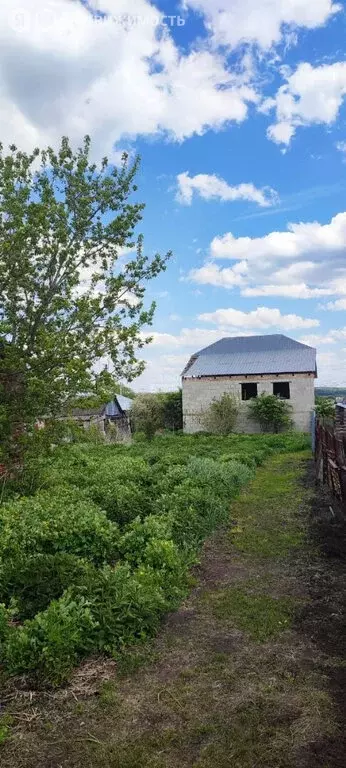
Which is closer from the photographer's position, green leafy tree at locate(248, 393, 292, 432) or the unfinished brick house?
green leafy tree at locate(248, 393, 292, 432)

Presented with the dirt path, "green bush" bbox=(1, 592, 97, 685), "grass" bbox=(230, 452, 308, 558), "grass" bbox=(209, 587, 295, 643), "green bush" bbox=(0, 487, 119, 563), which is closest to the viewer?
the dirt path

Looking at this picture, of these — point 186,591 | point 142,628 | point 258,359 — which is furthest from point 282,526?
point 258,359

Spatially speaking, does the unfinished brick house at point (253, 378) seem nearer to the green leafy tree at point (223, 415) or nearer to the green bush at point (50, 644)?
the green leafy tree at point (223, 415)

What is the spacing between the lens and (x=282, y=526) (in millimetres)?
9930

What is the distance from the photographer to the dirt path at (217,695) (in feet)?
11.5

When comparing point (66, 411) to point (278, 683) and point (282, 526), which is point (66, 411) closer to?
point (282, 526)

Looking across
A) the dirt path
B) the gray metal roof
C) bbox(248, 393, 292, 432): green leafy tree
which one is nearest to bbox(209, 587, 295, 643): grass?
the dirt path

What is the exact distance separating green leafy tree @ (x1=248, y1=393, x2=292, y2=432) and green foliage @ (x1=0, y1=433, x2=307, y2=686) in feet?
71.1

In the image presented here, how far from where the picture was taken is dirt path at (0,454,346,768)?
138 inches

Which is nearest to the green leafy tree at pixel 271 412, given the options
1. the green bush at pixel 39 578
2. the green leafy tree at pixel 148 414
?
the green leafy tree at pixel 148 414

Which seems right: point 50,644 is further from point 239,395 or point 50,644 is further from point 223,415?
point 239,395

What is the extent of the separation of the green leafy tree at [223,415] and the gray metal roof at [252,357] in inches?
87.0

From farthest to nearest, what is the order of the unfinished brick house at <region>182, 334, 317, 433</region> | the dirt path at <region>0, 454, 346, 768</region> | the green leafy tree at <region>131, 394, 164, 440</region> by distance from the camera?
the green leafy tree at <region>131, 394, 164, 440</region>, the unfinished brick house at <region>182, 334, 317, 433</region>, the dirt path at <region>0, 454, 346, 768</region>

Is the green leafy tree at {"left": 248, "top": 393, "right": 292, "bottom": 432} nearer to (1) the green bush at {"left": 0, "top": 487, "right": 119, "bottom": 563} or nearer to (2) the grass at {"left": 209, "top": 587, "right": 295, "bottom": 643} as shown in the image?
(1) the green bush at {"left": 0, "top": 487, "right": 119, "bottom": 563}
